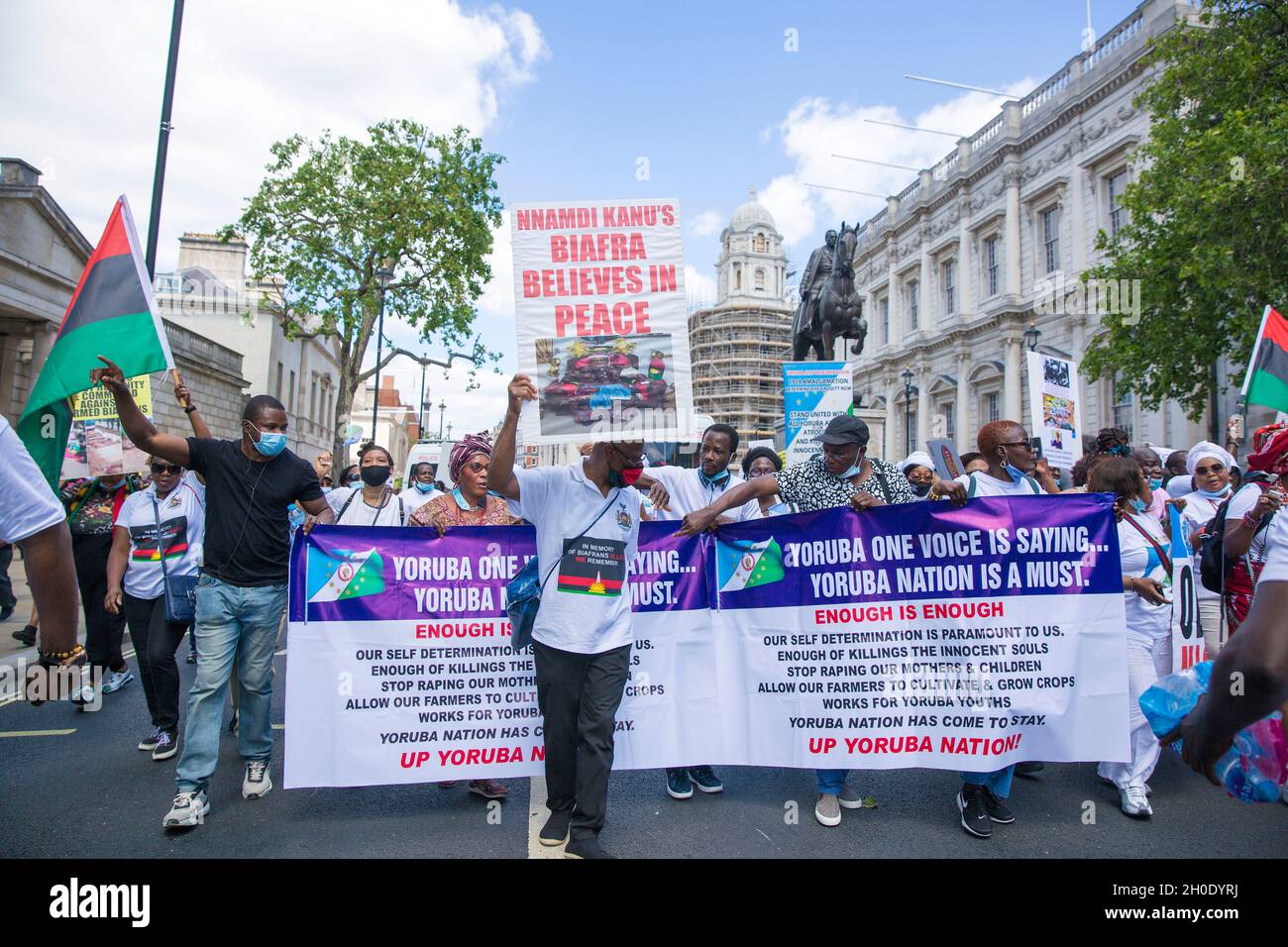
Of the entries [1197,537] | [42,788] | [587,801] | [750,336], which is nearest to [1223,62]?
[1197,537]

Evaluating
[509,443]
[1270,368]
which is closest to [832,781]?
[509,443]

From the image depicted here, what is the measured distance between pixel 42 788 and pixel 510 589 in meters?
2.86

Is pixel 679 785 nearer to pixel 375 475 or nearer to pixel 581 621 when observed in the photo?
pixel 581 621

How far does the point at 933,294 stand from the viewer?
3728 centimetres

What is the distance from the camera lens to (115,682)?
6605mm

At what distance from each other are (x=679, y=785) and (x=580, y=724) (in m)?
1.05

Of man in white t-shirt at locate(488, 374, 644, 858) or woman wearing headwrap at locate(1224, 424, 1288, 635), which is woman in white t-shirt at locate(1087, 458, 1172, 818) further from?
man in white t-shirt at locate(488, 374, 644, 858)

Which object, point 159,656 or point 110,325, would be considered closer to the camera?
point 110,325

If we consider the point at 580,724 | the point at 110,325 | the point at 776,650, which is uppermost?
the point at 110,325

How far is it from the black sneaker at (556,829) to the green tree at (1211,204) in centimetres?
1530

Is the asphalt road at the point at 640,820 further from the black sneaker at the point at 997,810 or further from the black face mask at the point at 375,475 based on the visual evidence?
the black face mask at the point at 375,475

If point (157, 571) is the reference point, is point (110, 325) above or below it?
above

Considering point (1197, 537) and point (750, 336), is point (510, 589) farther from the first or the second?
point (750, 336)
